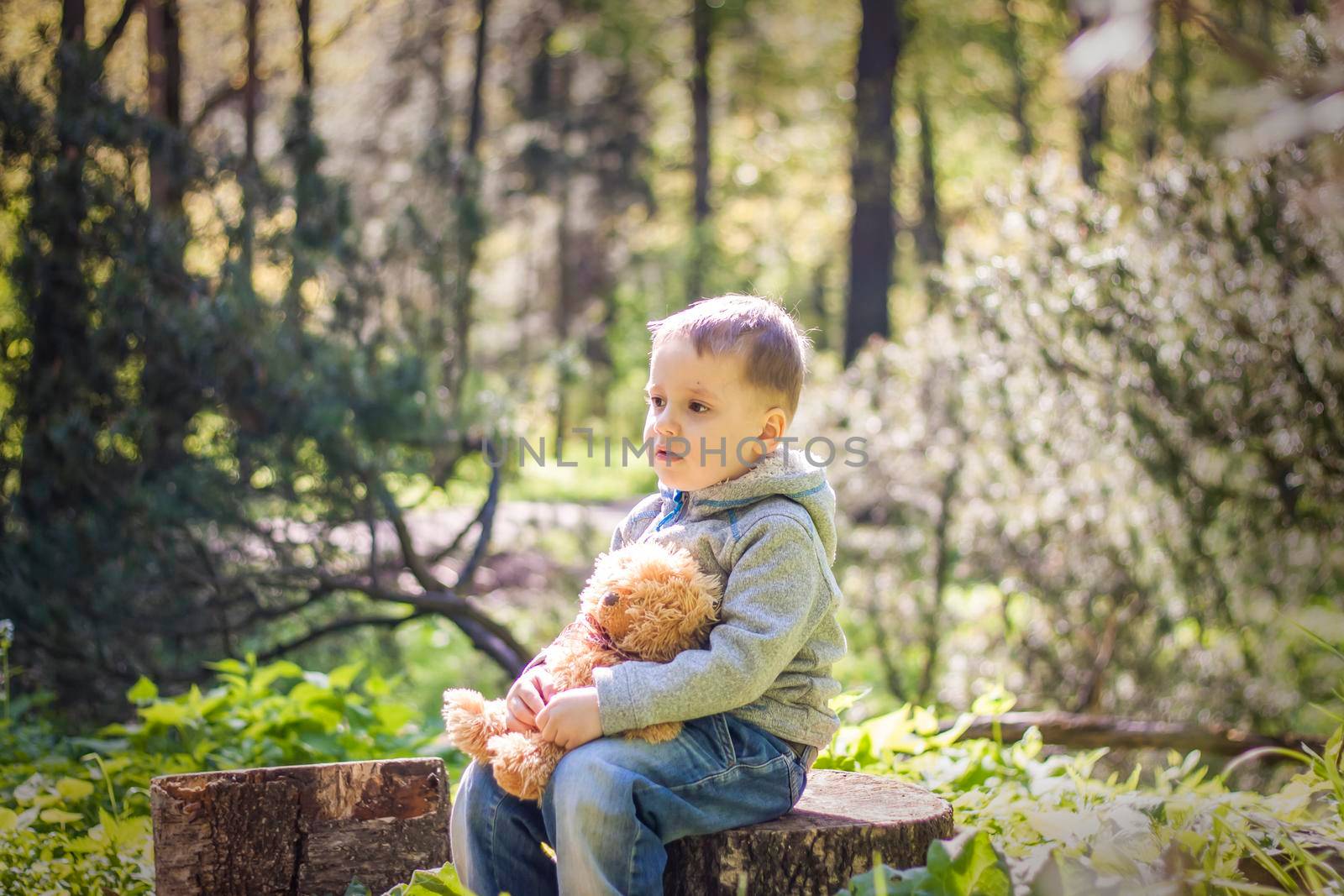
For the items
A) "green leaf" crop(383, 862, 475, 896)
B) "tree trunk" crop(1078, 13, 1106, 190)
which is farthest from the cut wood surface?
"tree trunk" crop(1078, 13, 1106, 190)

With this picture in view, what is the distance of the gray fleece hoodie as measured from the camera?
2107 millimetres

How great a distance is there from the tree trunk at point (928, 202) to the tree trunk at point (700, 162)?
3002 millimetres

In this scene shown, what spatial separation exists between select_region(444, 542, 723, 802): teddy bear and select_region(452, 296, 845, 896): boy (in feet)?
0.11

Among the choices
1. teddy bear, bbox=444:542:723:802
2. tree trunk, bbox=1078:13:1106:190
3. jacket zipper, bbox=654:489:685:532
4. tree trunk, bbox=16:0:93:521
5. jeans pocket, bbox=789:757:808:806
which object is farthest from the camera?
tree trunk, bbox=1078:13:1106:190

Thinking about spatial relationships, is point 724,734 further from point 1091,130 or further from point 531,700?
point 1091,130

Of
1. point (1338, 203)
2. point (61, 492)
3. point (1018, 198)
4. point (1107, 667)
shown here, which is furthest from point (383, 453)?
point (1338, 203)

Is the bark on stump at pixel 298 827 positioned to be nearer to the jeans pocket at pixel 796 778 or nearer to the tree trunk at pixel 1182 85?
the jeans pocket at pixel 796 778

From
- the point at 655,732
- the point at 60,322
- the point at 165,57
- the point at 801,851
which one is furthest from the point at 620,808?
the point at 165,57

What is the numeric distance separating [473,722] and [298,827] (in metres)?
0.70

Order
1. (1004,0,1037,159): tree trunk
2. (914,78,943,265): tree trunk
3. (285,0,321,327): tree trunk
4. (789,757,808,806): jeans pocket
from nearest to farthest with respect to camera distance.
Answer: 1. (789,757,808,806): jeans pocket
2. (285,0,321,327): tree trunk
3. (1004,0,1037,159): tree trunk
4. (914,78,943,265): tree trunk

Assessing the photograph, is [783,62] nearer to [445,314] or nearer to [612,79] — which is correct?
[612,79]

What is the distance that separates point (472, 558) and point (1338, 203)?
4412 mm

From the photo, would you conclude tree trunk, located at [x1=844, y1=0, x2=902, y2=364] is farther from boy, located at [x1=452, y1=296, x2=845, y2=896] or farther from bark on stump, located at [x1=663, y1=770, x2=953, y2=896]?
bark on stump, located at [x1=663, y1=770, x2=953, y2=896]

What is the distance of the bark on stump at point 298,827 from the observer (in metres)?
2.53
